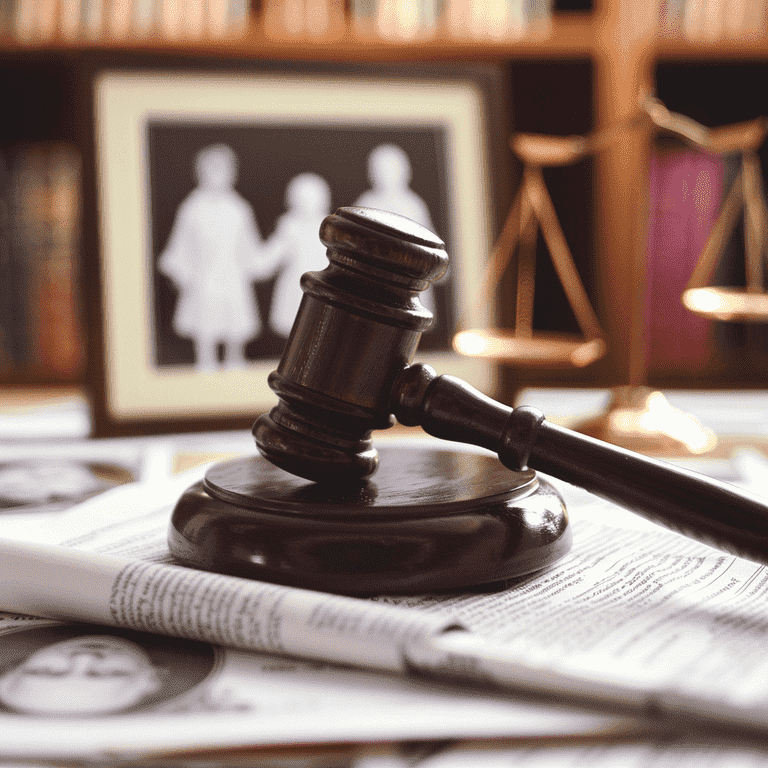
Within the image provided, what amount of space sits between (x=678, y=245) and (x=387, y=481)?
126 centimetres

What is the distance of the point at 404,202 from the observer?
4.07 ft

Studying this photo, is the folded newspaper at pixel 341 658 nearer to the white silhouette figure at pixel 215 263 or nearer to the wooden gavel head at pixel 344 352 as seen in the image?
the wooden gavel head at pixel 344 352

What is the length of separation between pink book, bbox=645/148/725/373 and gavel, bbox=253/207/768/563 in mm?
1167

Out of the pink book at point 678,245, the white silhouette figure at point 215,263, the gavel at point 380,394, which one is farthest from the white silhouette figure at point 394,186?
the gavel at point 380,394

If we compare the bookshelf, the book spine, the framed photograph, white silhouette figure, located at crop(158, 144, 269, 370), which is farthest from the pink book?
the book spine

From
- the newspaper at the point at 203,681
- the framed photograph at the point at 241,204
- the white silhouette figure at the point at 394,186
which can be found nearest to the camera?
the newspaper at the point at 203,681

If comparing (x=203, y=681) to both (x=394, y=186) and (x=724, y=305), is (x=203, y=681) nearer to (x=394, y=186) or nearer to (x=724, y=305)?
(x=724, y=305)

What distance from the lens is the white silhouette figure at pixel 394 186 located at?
1.24 metres

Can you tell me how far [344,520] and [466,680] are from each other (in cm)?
14

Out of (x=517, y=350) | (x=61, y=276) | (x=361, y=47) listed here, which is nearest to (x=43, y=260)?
(x=61, y=276)

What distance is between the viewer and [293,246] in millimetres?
1196

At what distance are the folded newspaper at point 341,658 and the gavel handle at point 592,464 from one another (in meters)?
0.05

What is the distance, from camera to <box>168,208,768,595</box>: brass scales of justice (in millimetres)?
456

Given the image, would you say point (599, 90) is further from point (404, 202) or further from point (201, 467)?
point (201, 467)
